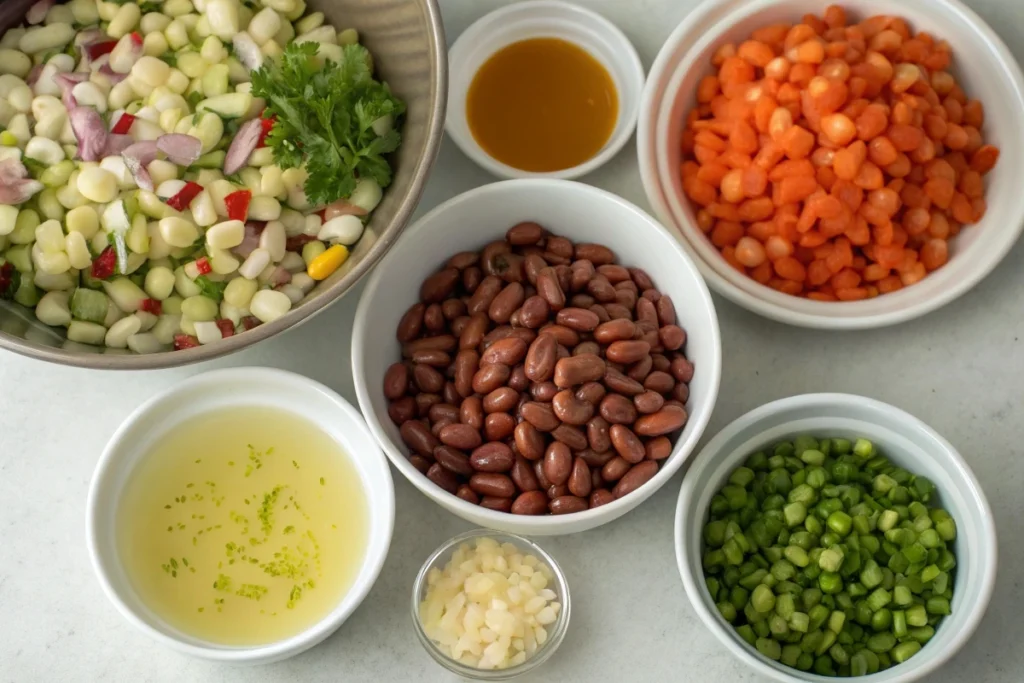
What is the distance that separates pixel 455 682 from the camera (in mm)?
1467

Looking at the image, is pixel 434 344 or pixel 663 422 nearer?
pixel 663 422

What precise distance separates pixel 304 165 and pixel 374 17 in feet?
0.88

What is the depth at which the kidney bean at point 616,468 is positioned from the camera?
4.58ft

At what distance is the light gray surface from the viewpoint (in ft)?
4.84

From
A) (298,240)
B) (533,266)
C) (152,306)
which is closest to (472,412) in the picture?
(533,266)

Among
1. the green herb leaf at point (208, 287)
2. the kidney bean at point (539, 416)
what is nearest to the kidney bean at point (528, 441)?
the kidney bean at point (539, 416)

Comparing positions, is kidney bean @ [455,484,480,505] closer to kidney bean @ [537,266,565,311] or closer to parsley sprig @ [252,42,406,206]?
kidney bean @ [537,266,565,311]

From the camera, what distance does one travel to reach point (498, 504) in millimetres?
1403

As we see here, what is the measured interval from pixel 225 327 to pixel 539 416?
0.45 metres

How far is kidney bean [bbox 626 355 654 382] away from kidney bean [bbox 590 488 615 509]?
0.16 m

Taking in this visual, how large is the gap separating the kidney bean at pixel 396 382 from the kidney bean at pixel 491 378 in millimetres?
117

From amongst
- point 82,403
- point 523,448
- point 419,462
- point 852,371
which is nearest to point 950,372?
point 852,371

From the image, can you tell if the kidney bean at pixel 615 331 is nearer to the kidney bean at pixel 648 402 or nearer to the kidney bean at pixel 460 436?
the kidney bean at pixel 648 402

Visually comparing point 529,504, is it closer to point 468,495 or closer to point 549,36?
point 468,495
